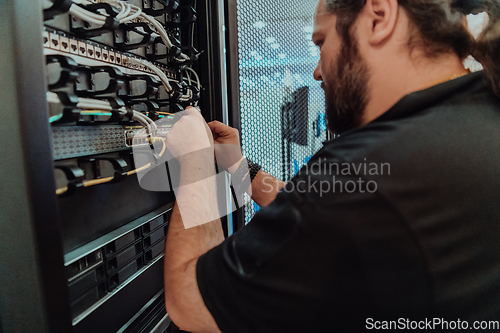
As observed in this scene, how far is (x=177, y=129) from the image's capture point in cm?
70

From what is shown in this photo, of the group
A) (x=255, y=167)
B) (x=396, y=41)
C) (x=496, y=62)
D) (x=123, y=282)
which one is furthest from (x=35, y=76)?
(x=496, y=62)

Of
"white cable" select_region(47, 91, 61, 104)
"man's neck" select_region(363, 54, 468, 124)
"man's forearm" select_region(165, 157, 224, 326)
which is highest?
"man's neck" select_region(363, 54, 468, 124)

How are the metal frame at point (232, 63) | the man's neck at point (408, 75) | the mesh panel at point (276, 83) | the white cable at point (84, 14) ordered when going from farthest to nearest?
the mesh panel at point (276, 83), the metal frame at point (232, 63), the man's neck at point (408, 75), the white cable at point (84, 14)

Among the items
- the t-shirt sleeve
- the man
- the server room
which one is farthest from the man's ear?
the t-shirt sleeve

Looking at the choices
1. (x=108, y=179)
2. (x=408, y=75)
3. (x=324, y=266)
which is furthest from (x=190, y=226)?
(x=408, y=75)

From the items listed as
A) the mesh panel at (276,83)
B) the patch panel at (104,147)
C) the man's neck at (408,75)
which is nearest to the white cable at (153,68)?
the patch panel at (104,147)

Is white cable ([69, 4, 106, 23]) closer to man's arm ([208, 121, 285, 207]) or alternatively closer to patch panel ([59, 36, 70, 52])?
patch panel ([59, 36, 70, 52])

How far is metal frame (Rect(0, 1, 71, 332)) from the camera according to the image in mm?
353

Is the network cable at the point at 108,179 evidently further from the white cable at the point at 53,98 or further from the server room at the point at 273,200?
the white cable at the point at 53,98

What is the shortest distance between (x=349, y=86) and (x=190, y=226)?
47cm

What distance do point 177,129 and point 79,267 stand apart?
349 mm

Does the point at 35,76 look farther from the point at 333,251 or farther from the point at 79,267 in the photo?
the point at 333,251

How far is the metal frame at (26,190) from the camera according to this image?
35cm

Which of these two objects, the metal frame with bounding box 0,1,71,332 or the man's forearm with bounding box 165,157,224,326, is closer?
the metal frame with bounding box 0,1,71,332
